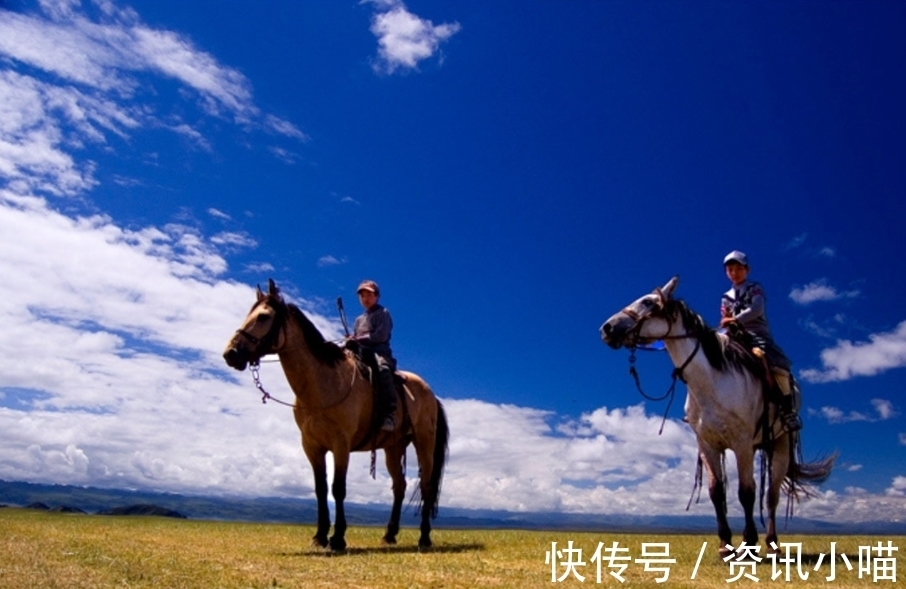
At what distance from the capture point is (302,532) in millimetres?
16500

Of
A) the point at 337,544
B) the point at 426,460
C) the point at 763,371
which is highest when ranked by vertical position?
the point at 763,371

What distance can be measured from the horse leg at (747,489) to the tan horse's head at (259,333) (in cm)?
728

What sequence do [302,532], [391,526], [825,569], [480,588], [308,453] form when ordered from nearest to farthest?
[480,588] → [825,569] → [308,453] → [391,526] → [302,532]

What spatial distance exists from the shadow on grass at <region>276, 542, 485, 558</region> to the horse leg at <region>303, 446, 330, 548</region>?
0.30 m

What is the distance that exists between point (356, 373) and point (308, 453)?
1.60 meters

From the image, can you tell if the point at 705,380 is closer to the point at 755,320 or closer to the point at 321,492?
the point at 755,320

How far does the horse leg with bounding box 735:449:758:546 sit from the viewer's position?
10461 millimetres

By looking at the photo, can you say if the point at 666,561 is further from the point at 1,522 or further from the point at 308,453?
the point at 1,522

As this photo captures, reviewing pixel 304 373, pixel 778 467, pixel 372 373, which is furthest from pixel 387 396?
pixel 778 467

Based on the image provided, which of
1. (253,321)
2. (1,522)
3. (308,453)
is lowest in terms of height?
(1,522)

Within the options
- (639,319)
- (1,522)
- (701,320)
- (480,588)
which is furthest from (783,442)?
(1,522)

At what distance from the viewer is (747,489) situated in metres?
10.6

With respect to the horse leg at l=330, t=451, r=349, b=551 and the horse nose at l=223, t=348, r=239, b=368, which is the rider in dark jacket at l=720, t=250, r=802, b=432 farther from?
the horse nose at l=223, t=348, r=239, b=368

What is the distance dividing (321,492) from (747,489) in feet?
22.2
